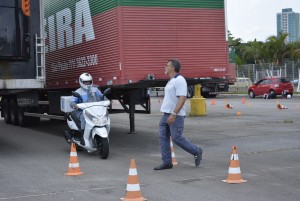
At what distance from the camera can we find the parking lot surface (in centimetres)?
664

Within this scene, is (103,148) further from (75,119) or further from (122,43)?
(122,43)

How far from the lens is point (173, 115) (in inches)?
315

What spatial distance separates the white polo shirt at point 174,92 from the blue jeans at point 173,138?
0.41ft

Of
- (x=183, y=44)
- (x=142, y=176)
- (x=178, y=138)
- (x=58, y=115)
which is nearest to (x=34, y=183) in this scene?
(x=142, y=176)

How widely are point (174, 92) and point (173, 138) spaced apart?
30.3 inches

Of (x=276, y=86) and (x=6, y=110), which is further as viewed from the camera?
(x=276, y=86)

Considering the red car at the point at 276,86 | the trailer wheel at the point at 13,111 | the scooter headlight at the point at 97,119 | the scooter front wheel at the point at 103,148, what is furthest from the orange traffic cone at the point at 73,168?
the red car at the point at 276,86

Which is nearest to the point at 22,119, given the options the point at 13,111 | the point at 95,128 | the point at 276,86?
the point at 13,111

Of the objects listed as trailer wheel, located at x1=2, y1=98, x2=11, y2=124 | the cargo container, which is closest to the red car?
trailer wheel, located at x1=2, y1=98, x2=11, y2=124

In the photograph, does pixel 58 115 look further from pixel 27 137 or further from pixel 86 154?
pixel 86 154

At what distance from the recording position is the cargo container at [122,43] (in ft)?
34.3

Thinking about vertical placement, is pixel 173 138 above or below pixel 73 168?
above

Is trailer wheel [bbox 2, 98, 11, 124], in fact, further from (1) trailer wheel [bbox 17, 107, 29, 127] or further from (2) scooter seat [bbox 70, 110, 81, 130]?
(2) scooter seat [bbox 70, 110, 81, 130]

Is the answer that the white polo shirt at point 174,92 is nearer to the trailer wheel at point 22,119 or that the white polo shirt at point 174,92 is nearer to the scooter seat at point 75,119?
the scooter seat at point 75,119
